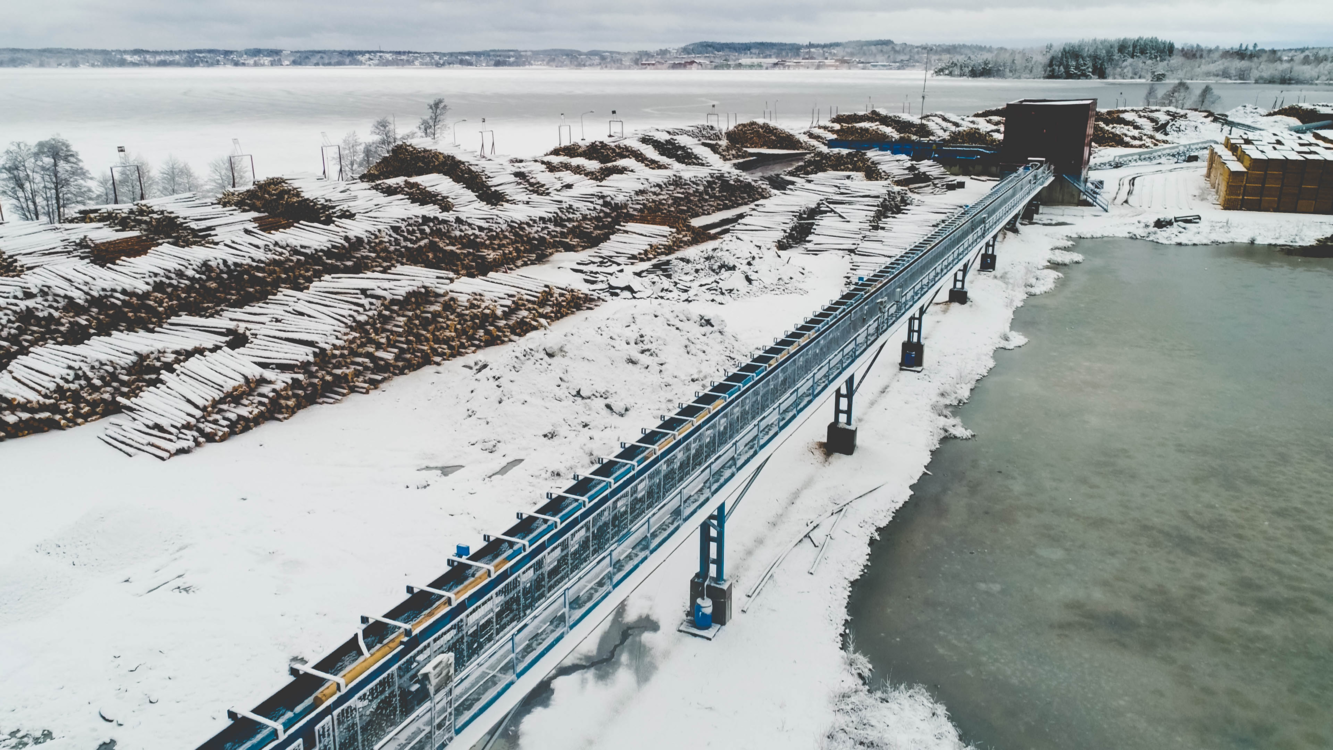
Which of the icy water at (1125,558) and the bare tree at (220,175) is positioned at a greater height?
the bare tree at (220,175)

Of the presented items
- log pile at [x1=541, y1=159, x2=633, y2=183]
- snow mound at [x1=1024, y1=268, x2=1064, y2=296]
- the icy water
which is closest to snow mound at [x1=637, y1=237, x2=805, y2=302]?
the icy water

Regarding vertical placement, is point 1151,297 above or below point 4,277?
below

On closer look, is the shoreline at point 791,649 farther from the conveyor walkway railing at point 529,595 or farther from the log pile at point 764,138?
the log pile at point 764,138

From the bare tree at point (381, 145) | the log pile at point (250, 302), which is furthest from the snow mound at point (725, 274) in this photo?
the bare tree at point (381, 145)

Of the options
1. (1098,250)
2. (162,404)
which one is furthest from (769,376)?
(1098,250)

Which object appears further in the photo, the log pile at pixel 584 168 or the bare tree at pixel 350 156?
the bare tree at pixel 350 156

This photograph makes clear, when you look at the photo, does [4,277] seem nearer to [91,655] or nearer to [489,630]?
[91,655]
